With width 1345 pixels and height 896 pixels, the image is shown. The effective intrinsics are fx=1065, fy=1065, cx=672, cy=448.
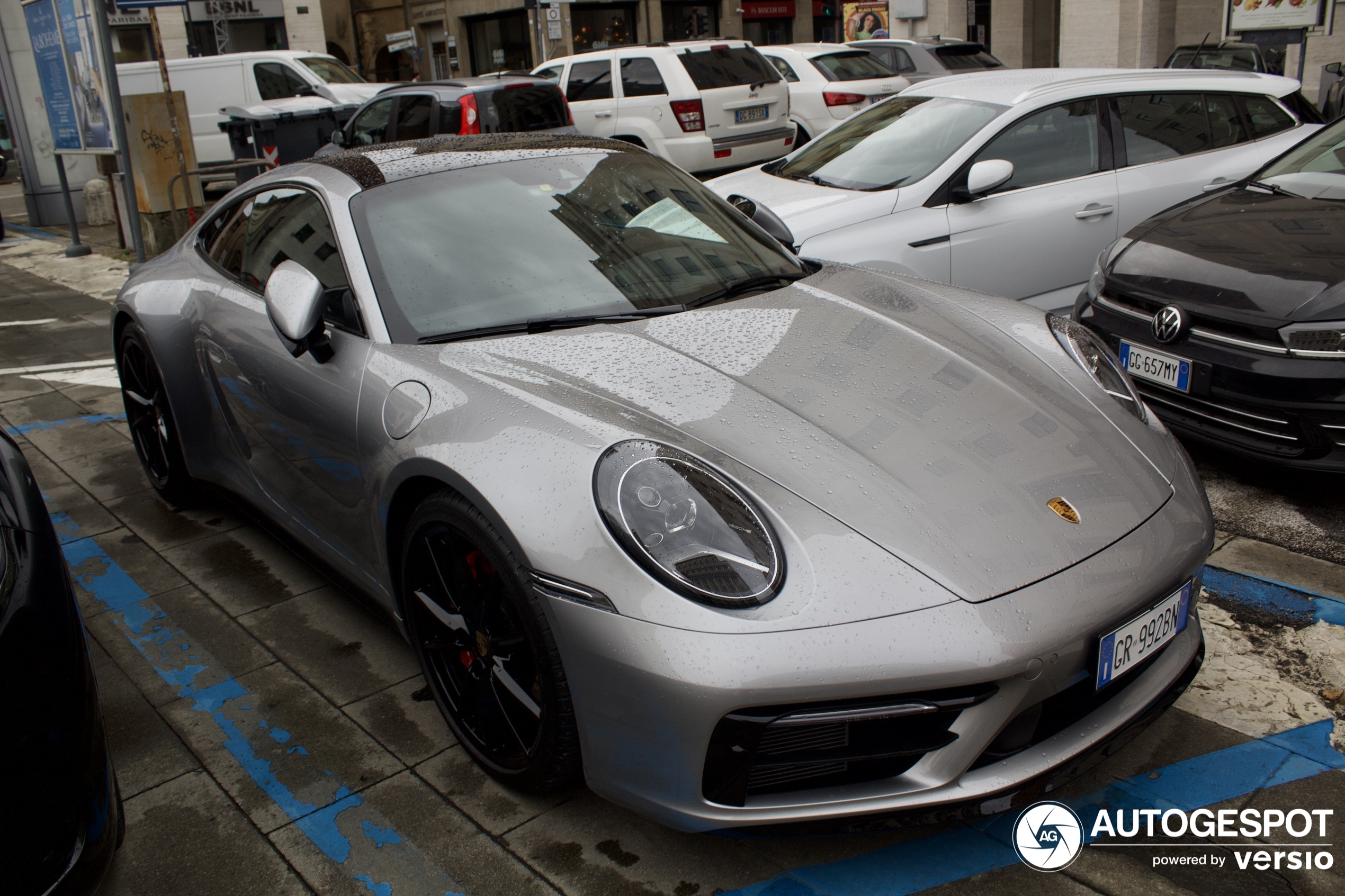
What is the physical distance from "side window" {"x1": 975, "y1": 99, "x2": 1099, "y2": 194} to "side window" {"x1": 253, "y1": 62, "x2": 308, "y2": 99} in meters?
14.5

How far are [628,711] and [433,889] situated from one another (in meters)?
0.63

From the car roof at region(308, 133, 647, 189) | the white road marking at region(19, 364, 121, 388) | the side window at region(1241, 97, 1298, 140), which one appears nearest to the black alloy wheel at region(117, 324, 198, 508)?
the car roof at region(308, 133, 647, 189)

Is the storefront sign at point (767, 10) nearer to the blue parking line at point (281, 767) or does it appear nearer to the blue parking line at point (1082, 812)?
the blue parking line at point (281, 767)

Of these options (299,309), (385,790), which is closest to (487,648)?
(385,790)

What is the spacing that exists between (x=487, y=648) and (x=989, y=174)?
3772mm

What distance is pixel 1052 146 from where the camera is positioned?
5.54m

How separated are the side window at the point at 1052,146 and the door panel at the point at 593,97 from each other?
795cm

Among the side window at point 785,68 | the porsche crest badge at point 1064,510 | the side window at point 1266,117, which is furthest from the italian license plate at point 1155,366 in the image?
the side window at point 785,68

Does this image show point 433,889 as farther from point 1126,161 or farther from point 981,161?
point 1126,161

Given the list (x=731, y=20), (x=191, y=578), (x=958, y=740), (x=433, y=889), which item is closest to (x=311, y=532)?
(x=191, y=578)

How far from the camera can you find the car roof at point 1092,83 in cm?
557

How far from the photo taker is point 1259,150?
18.8 ft

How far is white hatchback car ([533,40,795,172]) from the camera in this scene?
12.6 metres

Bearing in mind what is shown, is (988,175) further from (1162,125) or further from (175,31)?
(175,31)
